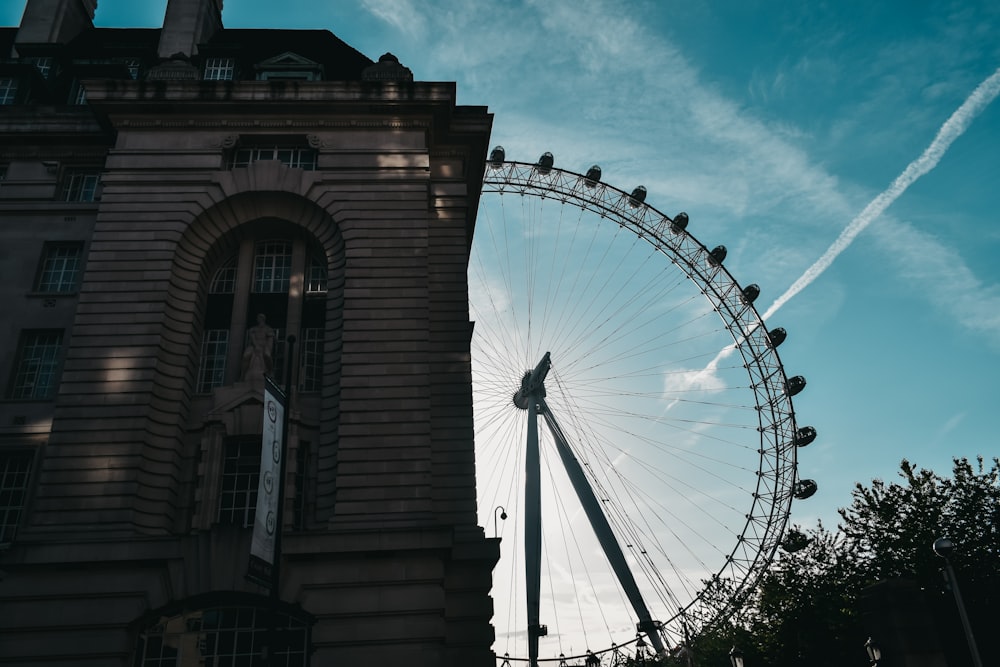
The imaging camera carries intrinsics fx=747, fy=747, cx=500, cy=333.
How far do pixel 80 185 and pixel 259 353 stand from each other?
11852 mm

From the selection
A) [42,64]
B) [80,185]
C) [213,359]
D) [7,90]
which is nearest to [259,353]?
[213,359]

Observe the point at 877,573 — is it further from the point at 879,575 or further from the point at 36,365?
the point at 36,365

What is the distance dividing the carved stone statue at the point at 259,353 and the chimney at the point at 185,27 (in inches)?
616

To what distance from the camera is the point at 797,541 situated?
37.0m

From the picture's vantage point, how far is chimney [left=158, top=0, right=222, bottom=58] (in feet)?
109

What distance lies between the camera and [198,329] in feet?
82.5

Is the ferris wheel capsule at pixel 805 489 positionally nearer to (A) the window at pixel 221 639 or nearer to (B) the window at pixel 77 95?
(A) the window at pixel 221 639

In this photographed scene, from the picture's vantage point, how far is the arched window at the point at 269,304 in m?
24.7

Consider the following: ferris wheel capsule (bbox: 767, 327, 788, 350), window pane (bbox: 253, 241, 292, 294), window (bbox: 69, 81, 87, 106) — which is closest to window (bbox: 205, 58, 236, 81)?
window (bbox: 69, 81, 87, 106)

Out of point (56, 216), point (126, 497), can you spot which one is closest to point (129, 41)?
point (56, 216)

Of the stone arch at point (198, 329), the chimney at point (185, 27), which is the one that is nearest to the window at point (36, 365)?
the stone arch at point (198, 329)

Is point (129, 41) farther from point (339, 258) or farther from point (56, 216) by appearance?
point (339, 258)

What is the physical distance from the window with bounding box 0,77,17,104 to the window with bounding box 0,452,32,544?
1653cm

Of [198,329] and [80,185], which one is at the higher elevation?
[80,185]
